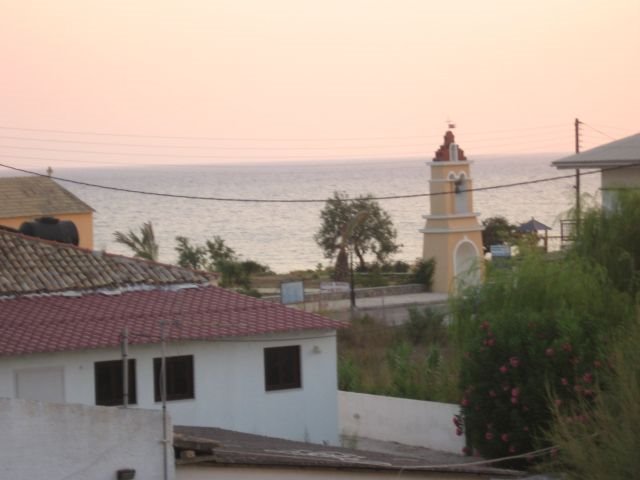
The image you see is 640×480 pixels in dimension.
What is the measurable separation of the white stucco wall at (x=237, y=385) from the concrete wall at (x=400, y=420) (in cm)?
134

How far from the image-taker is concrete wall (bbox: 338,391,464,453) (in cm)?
2629

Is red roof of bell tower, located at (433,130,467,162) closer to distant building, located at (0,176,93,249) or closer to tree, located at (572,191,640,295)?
distant building, located at (0,176,93,249)

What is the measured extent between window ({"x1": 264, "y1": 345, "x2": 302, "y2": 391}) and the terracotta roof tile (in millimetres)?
3037

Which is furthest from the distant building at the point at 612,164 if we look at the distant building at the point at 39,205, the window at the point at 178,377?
the distant building at the point at 39,205

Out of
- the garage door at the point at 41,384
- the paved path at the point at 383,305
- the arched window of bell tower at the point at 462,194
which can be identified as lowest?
the garage door at the point at 41,384

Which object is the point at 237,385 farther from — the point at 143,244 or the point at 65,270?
→ the point at 143,244

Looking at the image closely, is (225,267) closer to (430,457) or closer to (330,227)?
(330,227)

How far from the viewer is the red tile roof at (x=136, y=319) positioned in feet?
79.7

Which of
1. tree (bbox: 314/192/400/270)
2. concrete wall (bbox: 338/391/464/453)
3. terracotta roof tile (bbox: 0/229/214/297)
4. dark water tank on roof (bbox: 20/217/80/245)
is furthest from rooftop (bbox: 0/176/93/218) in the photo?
concrete wall (bbox: 338/391/464/453)

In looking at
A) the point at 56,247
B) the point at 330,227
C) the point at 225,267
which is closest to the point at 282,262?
the point at 330,227

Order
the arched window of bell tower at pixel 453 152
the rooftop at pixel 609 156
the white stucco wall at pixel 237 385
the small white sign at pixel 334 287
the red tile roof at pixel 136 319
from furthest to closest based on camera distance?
1. the arched window of bell tower at pixel 453 152
2. the small white sign at pixel 334 287
3. the rooftop at pixel 609 156
4. the white stucco wall at pixel 237 385
5. the red tile roof at pixel 136 319

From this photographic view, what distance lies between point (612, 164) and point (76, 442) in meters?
17.4

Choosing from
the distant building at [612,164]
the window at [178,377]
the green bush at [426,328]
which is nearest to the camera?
the window at [178,377]

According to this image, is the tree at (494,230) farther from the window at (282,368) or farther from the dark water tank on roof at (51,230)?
the window at (282,368)
